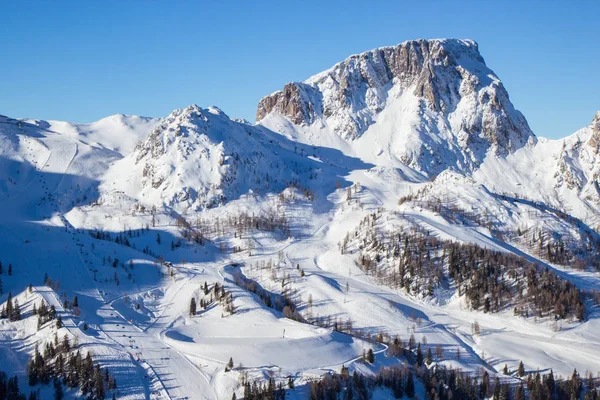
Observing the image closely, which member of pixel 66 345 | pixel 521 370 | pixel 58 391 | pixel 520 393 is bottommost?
pixel 520 393

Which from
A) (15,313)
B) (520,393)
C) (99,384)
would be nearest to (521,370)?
(520,393)

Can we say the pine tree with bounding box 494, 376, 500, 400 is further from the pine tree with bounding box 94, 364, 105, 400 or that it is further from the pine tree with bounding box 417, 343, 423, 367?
the pine tree with bounding box 94, 364, 105, 400

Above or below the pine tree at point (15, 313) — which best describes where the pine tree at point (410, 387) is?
below

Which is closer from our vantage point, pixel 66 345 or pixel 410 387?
pixel 410 387

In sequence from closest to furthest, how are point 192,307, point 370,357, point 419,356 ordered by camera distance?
point 370,357 → point 419,356 → point 192,307

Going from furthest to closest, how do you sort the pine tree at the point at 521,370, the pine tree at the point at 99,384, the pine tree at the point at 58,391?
1. the pine tree at the point at 521,370
2. the pine tree at the point at 58,391
3. the pine tree at the point at 99,384

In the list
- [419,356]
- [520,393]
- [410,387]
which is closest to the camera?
[410,387]

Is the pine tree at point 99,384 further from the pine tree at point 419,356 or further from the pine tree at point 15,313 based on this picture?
the pine tree at point 419,356

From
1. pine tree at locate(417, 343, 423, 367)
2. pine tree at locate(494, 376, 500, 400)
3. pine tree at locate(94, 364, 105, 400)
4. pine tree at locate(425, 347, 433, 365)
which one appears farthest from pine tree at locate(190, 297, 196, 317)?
pine tree at locate(494, 376, 500, 400)

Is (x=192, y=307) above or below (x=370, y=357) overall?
above

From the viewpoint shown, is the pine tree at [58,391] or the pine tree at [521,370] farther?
the pine tree at [521,370]

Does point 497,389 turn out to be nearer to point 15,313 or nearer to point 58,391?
point 58,391

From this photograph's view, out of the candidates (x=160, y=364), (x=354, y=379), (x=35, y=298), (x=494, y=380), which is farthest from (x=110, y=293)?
(x=494, y=380)

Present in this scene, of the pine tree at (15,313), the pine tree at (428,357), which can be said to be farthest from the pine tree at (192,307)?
the pine tree at (428,357)
